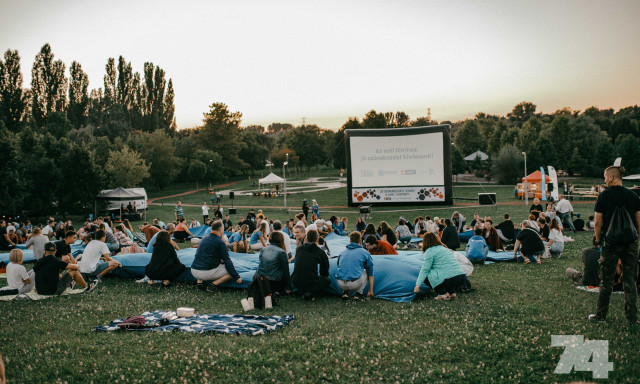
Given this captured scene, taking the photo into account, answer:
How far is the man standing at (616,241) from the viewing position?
16.8ft

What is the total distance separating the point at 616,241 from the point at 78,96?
2759 inches

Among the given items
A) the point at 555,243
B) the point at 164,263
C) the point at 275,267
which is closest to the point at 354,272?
the point at 275,267

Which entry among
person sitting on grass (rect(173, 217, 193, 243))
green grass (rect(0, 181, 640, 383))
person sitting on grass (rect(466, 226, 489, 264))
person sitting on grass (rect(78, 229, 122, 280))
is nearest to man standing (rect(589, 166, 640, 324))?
green grass (rect(0, 181, 640, 383))

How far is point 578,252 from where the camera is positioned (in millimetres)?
11727

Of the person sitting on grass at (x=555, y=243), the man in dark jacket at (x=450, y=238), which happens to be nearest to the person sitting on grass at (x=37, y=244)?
the man in dark jacket at (x=450, y=238)

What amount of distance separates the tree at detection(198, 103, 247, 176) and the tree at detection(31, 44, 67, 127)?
20696 millimetres

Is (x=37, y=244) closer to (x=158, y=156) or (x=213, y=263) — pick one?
(x=213, y=263)

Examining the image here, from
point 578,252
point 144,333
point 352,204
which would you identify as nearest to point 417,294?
point 144,333

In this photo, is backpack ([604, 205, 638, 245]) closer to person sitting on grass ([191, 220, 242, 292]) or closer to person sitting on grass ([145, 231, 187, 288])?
person sitting on grass ([191, 220, 242, 292])

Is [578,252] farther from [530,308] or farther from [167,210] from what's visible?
[167,210]

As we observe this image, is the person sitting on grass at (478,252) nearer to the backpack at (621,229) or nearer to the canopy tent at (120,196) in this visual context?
the backpack at (621,229)

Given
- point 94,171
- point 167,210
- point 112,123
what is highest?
point 112,123

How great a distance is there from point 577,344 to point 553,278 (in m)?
4.19

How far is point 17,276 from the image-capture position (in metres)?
7.33
